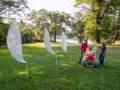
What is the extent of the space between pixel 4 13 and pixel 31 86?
1798 inches

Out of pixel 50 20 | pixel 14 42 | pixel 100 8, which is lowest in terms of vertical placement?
pixel 14 42

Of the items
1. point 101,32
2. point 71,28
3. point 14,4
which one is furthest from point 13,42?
point 71,28

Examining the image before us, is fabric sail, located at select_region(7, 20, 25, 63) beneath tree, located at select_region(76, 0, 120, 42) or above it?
beneath

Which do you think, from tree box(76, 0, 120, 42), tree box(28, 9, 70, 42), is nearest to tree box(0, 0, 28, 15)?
tree box(76, 0, 120, 42)

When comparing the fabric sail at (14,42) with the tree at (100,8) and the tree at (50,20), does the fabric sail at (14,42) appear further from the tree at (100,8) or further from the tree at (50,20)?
the tree at (50,20)

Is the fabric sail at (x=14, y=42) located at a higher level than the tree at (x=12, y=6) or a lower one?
lower

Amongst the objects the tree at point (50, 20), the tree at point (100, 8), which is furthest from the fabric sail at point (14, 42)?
the tree at point (50, 20)

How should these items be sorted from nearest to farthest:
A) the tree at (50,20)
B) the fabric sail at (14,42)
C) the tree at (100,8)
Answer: the fabric sail at (14,42) → the tree at (100,8) → the tree at (50,20)

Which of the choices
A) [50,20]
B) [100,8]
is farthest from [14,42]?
[50,20]

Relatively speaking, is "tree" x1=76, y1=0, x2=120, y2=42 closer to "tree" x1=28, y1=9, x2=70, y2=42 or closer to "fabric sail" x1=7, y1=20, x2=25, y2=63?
"fabric sail" x1=7, y1=20, x2=25, y2=63

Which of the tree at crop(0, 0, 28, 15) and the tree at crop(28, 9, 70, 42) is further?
the tree at crop(28, 9, 70, 42)

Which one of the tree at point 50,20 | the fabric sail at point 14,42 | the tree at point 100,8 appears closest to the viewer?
the fabric sail at point 14,42

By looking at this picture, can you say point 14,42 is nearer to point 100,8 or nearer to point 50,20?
point 100,8

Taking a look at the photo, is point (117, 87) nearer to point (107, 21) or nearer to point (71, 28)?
point (107, 21)
